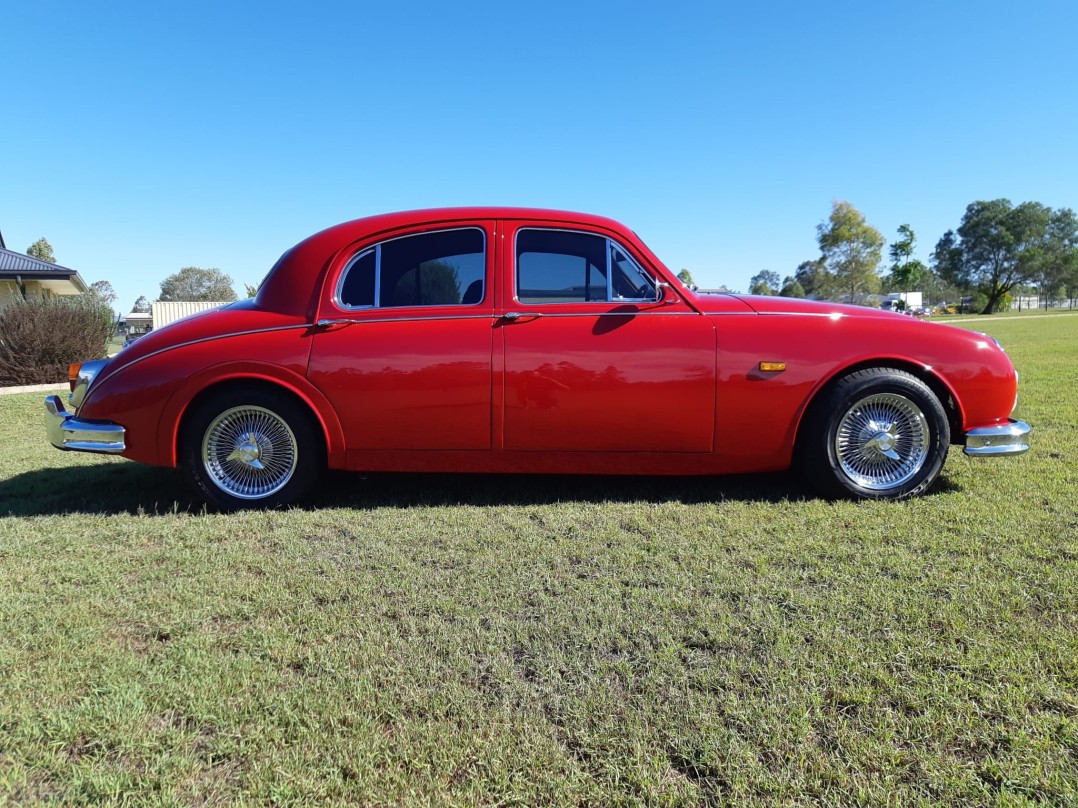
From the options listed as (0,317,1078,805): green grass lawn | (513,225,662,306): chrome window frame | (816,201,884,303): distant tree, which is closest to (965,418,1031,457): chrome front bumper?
(0,317,1078,805): green grass lawn

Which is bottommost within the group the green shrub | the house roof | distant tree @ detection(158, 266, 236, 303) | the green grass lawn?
the green grass lawn

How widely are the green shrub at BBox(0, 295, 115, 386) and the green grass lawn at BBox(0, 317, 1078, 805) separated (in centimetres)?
1001

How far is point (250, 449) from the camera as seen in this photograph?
3602mm

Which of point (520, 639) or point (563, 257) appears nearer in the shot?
point (520, 639)

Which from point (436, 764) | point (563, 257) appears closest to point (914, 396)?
point (563, 257)

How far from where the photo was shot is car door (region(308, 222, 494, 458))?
346 cm

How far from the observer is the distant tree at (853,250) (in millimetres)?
46094

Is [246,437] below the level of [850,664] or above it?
above

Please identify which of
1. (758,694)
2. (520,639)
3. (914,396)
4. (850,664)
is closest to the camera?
(758,694)

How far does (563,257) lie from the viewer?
3.65m

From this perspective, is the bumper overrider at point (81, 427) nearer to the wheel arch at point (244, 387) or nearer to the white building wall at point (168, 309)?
the wheel arch at point (244, 387)

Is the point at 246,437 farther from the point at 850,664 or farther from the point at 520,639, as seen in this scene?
the point at 850,664

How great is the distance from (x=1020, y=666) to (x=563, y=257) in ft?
9.06

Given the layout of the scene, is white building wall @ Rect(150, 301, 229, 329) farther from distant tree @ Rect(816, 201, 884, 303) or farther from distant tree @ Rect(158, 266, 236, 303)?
distant tree @ Rect(158, 266, 236, 303)
